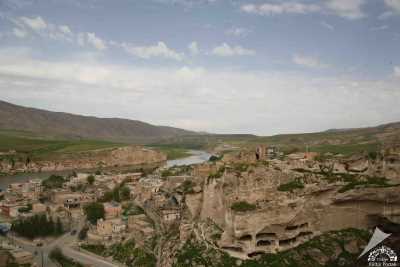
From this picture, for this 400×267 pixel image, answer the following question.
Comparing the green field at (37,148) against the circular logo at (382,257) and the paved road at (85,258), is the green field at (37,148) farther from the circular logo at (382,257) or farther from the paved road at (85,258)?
the circular logo at (382,257)

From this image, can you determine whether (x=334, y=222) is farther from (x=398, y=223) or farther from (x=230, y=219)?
(x=230, y=219)

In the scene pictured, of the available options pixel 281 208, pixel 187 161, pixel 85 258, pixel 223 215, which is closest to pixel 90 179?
pixel 85 258

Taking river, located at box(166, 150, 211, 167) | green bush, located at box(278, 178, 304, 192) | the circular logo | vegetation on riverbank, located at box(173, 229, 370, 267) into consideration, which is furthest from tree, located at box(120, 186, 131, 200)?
river, located at box(166, 150, 211, 167)

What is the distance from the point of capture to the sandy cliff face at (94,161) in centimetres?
10369

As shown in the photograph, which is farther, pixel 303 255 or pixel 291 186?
pixel 291 186

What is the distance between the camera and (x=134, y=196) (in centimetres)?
5106

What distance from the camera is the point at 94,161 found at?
11656 cm

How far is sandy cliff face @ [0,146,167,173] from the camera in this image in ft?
340

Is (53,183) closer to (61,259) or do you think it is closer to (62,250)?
(62,250)

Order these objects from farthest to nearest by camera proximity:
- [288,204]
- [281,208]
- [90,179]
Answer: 1. [90,179]
2. [288,204]
3. [281,208]

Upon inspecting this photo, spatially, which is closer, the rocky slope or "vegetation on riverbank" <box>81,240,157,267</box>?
the rocky slope

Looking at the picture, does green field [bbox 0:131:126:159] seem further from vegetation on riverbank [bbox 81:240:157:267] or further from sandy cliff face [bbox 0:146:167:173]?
vegetation on riverbank [bbox 81:240:157:267]

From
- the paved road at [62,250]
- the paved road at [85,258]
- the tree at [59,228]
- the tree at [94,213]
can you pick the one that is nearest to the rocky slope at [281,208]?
the paved road at [85,258]

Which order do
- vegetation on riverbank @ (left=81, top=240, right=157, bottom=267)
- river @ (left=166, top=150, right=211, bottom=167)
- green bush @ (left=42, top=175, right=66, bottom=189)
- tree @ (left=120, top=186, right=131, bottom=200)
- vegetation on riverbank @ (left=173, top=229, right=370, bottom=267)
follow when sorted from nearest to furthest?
vegetation on riverbank @ (left=173, top=229, right=370, bottom=267), vegetation on riverbank @ (left=81, top=240, right=157, bottom=267), tree @ (left=120, top=186, right=131, bottom=200), green bush @ (left=42, top=175, right=66, bottom=189), river @ (left=166, top=150, right=211, bottom=167)
